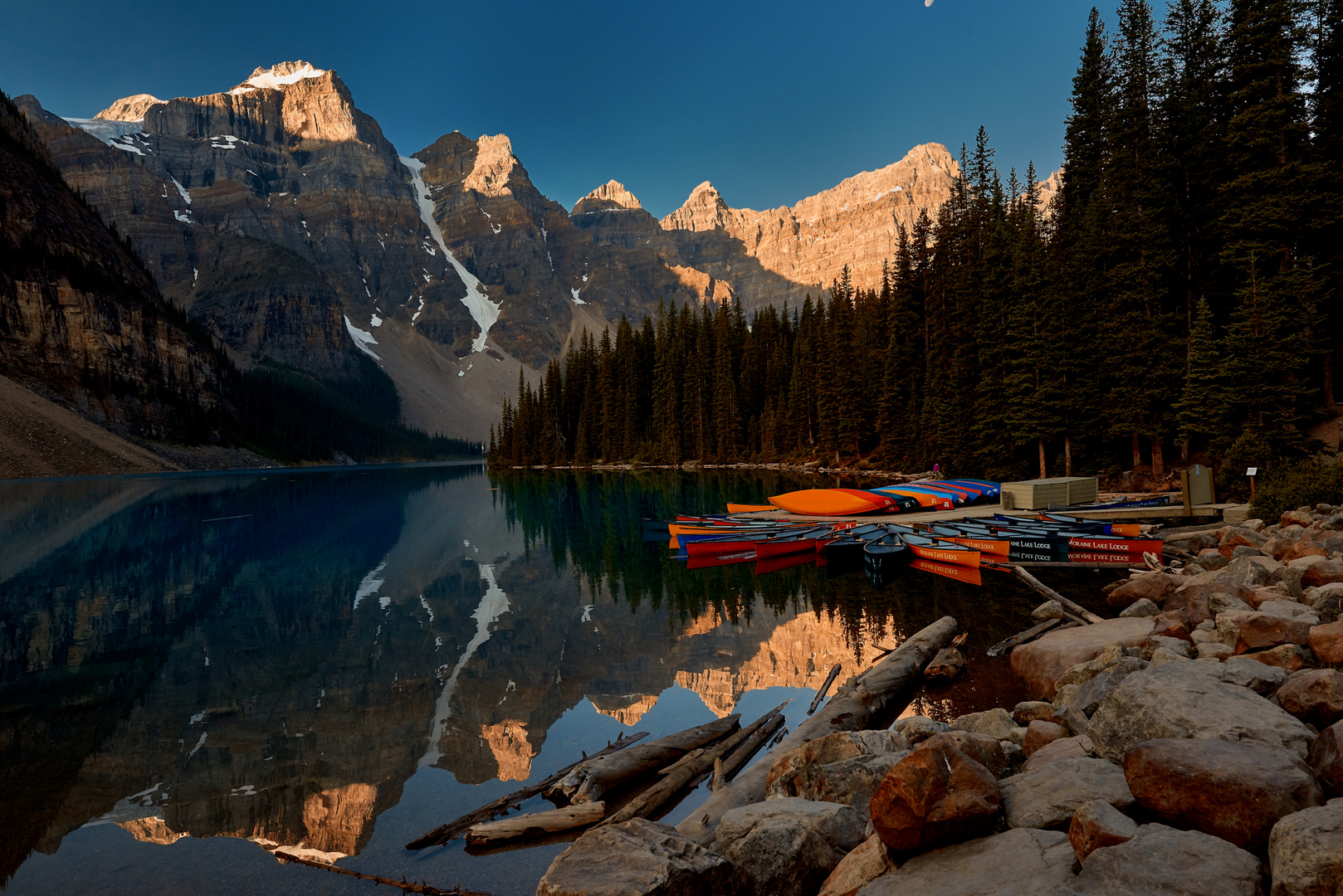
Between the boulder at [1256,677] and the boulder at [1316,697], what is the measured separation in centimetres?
38

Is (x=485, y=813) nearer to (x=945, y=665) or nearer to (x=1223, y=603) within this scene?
(x=945, y=665)

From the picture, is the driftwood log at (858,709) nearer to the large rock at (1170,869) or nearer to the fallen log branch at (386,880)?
the fallen log branch at (386,880)

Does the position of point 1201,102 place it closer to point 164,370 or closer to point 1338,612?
point 1338,612

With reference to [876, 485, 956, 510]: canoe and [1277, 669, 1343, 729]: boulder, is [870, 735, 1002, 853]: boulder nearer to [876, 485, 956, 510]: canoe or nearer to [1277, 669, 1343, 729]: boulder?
[1277, 669, 1343, 729]: boulder

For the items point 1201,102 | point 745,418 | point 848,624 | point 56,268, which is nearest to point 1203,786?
point 848,624

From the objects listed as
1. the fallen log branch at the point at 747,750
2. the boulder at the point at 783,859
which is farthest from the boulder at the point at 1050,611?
the boulder at the point at 783,859

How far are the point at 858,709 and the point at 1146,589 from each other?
34.7ft

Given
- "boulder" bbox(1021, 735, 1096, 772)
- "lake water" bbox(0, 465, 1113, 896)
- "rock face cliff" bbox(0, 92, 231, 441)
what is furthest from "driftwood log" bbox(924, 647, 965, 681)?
"rock face cliff" bbox(0, 92, 231, 441)

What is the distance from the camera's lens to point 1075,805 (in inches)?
190

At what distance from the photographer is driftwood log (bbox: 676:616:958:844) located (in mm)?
7070

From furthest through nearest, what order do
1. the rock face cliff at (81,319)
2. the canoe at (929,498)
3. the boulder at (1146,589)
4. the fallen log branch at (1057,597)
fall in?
the rock face cliff at (81,319), the canoe at (929,498), the boulder at (1146,589), the fallen log branch at (1057,597)

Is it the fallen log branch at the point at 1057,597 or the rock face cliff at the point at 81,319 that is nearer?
the fallen log branch at the point at 1057,597

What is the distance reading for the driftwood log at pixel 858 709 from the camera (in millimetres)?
7070

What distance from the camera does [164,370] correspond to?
146m
